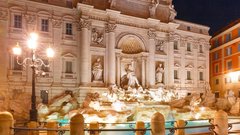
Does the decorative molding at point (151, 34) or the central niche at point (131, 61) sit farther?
the decorative molding at point (151, 34)

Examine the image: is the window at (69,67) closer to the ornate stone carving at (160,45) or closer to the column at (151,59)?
the column at (151,59)

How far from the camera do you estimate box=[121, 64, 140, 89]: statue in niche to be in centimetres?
2623

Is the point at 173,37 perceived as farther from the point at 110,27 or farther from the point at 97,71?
the point at 97,71

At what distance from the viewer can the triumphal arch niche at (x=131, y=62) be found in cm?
2627

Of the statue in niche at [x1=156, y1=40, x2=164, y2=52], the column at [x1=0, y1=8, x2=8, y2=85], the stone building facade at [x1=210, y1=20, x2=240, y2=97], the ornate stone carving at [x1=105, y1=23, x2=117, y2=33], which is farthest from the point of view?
the stone building facade at [x1=210, y1=20, x2=240, y2=97]

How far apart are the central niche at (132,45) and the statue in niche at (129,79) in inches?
79.4

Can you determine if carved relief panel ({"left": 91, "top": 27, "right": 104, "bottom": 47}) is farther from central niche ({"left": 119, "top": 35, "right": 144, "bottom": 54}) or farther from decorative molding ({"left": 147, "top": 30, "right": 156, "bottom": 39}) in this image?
decorative molding ({"left": 147, "top": 30, "right": 156, "bottom": 39})

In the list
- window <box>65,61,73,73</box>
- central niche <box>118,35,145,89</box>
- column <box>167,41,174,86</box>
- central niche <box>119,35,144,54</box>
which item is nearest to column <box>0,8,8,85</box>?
window <box>65,61,73,73</box>

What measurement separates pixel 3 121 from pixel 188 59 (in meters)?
27.6

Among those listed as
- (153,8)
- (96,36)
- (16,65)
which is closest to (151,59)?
(153,8)

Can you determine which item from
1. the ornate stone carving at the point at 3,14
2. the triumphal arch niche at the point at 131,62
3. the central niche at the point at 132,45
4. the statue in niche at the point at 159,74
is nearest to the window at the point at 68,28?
the triumphal arch niche at the point at 131,62

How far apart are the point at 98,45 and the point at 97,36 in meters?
0.91

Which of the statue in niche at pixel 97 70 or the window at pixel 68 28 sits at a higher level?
the window at pixel 68 28

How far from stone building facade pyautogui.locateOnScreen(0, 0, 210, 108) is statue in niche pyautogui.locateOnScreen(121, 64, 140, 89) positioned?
0.41ft
